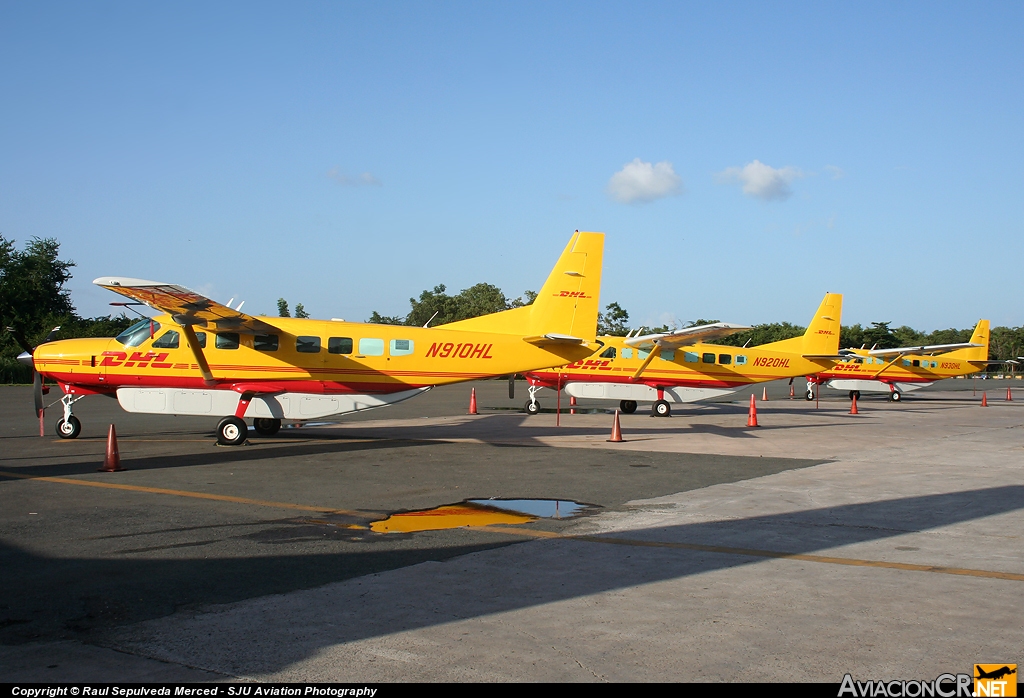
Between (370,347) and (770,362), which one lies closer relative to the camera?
(370,347)

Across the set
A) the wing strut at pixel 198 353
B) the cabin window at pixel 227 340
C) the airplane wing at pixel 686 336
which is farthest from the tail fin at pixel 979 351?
the wing strut at pixel 198 353

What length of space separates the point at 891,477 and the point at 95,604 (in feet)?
36.8

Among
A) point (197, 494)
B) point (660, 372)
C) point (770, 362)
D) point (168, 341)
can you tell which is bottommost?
point (197, 494)

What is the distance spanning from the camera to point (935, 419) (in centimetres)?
2722

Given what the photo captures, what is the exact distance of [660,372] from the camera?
27172 mm

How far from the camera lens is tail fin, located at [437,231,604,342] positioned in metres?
18.6

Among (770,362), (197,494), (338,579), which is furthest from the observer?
(770,362)

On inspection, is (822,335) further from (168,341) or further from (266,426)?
(168,341)

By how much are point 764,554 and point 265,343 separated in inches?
508

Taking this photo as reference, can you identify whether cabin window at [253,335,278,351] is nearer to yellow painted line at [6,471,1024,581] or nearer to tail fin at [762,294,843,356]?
yellow painted line at [6,471,1024,581]

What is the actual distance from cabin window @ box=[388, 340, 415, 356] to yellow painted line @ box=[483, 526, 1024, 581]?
987 cm

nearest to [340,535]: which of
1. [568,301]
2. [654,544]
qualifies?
[654,544]

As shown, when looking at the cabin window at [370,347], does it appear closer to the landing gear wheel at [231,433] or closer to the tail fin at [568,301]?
the tail fin at [568,301]

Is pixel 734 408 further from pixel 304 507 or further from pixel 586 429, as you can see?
pixel 304 507
